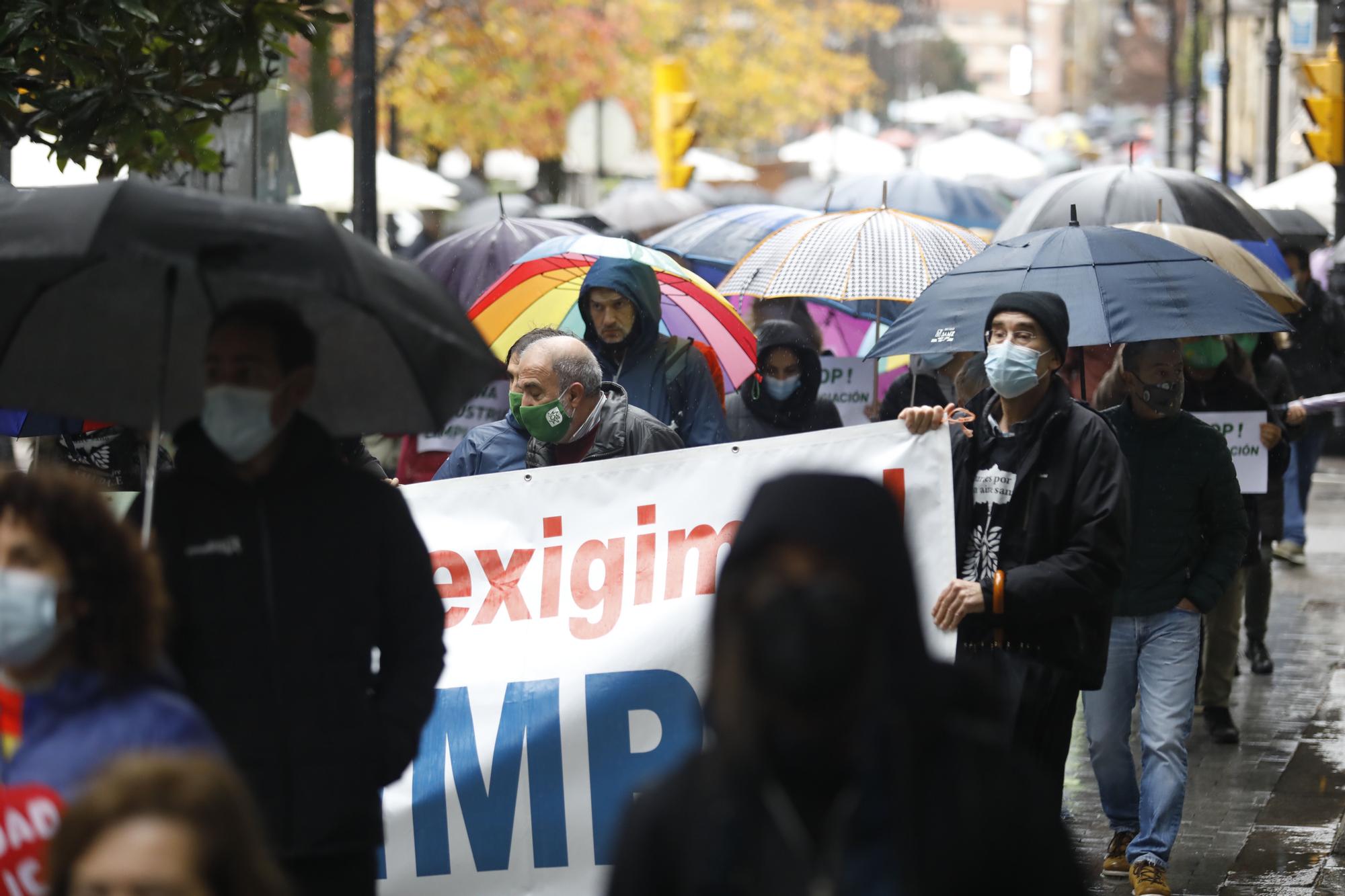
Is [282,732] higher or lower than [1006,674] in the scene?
higher

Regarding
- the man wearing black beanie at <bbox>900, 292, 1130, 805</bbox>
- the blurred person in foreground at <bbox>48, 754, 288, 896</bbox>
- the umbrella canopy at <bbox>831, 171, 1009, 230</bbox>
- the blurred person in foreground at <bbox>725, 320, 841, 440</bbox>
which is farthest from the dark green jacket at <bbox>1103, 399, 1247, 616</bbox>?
the umbrella canopy at <bbox>831, 171, 1009, 230</bbox>

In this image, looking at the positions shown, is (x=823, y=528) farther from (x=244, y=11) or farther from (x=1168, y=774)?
(x=244, y=11)

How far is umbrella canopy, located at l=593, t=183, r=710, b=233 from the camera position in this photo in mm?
17844

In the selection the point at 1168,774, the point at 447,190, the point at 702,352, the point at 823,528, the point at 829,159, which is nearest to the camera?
the point at 823,528

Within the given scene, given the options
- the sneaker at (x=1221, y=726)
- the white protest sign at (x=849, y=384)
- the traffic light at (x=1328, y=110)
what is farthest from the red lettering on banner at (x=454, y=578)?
the traffic light at (x=1328, y=110)

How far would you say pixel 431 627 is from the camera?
3.72 m

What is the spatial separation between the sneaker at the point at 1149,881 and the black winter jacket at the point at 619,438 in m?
1.96

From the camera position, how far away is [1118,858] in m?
6.67

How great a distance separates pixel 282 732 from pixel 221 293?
876 mm

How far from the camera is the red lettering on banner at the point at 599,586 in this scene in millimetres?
5922

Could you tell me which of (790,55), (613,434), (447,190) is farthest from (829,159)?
(613,434)

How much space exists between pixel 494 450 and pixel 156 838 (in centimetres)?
435

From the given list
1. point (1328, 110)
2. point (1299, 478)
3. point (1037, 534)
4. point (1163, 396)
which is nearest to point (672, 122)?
point (1328, 110)

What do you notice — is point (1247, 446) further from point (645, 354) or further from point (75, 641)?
point (75, 641)
